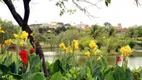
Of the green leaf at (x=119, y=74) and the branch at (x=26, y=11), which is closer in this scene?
the green leaf at (x=119, y=74)

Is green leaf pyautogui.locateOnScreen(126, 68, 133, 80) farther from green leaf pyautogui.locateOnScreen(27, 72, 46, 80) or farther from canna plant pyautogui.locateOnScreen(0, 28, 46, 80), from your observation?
green leaf pyautogui.locateOnScreen(27, 72, 46, 80)

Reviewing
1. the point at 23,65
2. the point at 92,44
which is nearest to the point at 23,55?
the point at 23,65

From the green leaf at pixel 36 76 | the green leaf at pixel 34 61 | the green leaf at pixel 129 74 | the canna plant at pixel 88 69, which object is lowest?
the canna plant at pixel 88 69

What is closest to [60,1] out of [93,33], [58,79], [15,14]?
[15,14]

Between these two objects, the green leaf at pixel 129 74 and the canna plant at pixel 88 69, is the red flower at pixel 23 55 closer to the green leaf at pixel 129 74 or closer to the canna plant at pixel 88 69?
the canna plant at pixel 88 69

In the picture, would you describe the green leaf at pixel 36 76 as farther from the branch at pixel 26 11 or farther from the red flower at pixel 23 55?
the branch at pixel 26 11

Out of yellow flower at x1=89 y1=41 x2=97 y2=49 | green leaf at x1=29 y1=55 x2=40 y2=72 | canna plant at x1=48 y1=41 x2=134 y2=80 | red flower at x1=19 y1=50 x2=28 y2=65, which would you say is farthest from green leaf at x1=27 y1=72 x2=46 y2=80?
yellow flower at x1=89 y1=41 x2=97 y2=49

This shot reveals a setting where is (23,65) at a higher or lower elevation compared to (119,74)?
higher

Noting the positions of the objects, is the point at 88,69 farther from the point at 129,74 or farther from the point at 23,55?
the point at 23,55

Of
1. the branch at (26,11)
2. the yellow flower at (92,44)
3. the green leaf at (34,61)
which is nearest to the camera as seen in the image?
the green leaf at (34,61)

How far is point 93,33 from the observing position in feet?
119

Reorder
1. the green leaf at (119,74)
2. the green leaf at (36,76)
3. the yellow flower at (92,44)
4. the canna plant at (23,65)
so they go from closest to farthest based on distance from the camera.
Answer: the green leaf at (36,76)
the canna plant at (23,65)
the green leaf at (119,74)
the yellow flower at (92,44)

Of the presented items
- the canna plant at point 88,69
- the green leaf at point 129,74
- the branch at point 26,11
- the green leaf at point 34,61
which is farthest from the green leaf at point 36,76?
the branch at point 26,11

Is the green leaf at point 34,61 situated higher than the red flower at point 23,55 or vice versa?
the red flower at point 23,55
